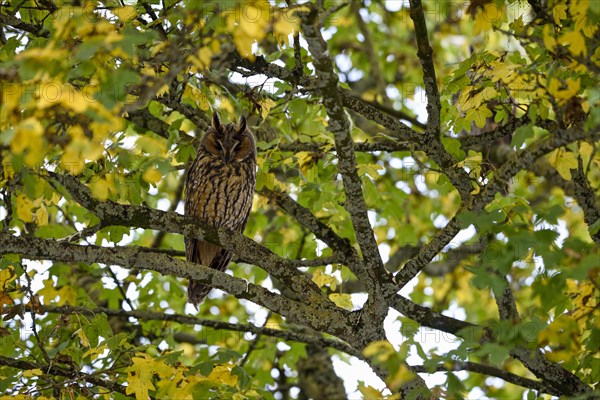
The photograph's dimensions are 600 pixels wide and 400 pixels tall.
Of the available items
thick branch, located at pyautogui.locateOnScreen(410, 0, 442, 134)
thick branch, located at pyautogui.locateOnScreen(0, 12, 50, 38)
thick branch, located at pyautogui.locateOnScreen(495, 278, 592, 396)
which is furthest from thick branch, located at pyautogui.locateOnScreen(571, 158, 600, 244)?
thick branch, located at pyautogui.locateOnScreen(0, 12, 50, 38)

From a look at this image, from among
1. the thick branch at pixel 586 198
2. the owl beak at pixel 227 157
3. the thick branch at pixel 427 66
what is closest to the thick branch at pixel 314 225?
the owl beak at pixel 227 157

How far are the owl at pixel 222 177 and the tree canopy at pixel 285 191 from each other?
0.17 m

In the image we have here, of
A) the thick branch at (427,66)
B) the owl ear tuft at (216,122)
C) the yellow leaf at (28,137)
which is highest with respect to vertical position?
the owl ear tuft at (216,122)

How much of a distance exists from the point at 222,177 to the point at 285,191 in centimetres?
65

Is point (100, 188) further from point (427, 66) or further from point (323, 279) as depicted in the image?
point (323, 279)

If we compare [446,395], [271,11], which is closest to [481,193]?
[446,395]

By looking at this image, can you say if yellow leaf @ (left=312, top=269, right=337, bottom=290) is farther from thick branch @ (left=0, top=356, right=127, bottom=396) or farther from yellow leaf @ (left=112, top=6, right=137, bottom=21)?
Answer: yellow leaf @ (left=112, top=6, right=137, bottom=21)

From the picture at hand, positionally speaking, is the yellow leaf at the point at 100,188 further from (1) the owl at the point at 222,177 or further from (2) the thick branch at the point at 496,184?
(1) the owl at the point at 222,177

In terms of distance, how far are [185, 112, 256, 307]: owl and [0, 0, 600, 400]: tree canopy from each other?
17 centimetres

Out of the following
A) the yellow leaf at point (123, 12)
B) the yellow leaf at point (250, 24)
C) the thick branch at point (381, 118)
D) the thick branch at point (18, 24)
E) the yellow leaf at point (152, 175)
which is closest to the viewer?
the yellow leaf at point (250, 24)

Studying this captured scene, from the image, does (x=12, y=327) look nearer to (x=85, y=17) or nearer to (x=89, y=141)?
(x=85, y=17)

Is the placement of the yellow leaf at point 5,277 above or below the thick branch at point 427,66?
below

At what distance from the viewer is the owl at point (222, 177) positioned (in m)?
6.17

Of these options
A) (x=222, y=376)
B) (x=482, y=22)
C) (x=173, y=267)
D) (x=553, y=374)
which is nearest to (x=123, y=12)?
(x=173, y=267)
